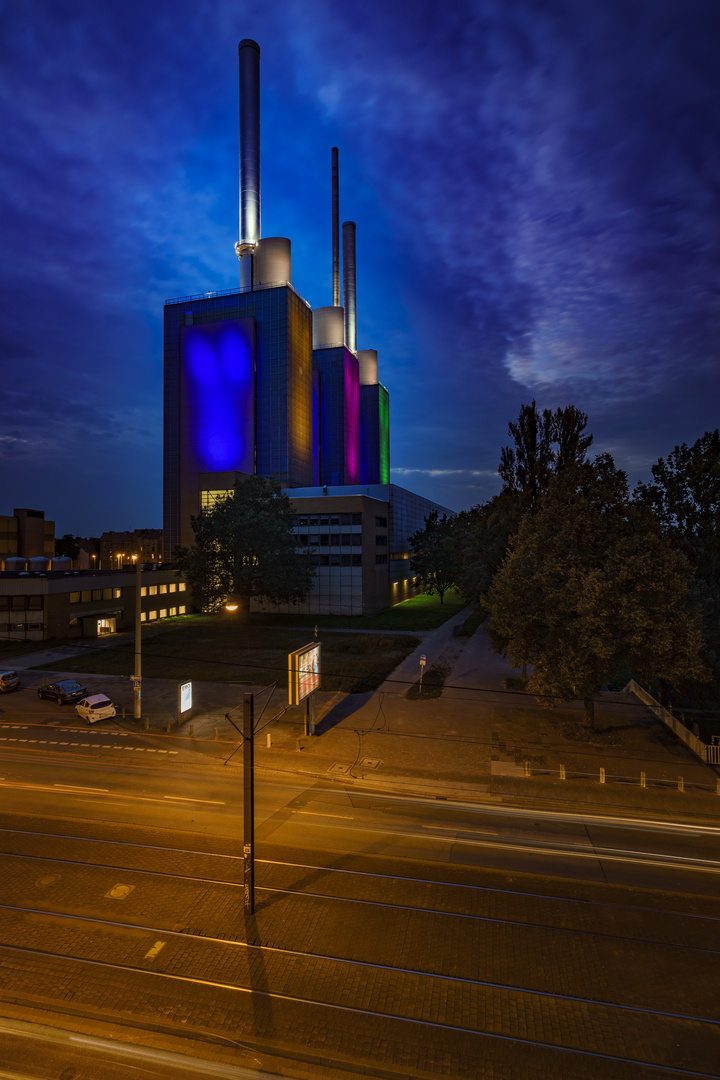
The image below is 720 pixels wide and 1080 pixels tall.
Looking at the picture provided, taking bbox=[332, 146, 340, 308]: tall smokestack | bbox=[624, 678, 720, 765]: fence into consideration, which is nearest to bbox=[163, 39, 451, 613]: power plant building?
bbox=[332, 146, 340, 308]: tall smokestack

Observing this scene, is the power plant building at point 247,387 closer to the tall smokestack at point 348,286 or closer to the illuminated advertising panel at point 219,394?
the illuminated advertising panel at point 219,394

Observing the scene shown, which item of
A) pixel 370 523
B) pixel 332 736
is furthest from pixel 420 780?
pixel 370 523

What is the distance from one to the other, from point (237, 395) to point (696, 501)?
80.5m

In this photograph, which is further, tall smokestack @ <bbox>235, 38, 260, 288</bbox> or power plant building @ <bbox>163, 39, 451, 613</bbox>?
tall smokestack @ <bbox>235, 38, 260, 288</bbox>

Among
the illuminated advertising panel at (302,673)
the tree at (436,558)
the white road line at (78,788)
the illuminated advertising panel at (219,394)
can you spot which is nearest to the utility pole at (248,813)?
the illuminated advertising panel at (302,673)

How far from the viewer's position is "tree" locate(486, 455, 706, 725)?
2036cm

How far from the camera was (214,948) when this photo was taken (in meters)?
10.2

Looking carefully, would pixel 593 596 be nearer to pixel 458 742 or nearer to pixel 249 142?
pixel 458 742

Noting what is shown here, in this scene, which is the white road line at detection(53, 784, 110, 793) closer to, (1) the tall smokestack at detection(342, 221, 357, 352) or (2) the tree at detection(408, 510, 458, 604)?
(2) the tree at detection(408, 510, 458, 604)

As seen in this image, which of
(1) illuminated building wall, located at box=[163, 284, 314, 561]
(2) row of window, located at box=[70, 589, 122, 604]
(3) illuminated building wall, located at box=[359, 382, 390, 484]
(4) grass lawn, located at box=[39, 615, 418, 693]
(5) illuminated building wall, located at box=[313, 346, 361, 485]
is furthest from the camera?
(3) illuminated building wall, located at box=[359, 382, 390, 484]

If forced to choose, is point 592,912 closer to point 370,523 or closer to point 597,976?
point 597,976

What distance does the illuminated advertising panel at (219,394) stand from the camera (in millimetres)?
96438

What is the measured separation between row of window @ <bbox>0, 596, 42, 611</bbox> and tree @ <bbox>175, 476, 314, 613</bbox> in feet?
44.5

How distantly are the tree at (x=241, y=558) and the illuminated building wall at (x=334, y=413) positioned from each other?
73.2m
